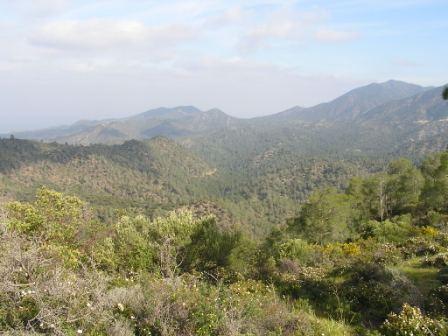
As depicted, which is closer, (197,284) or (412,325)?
(412,325)

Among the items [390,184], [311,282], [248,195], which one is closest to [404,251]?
[311,282]

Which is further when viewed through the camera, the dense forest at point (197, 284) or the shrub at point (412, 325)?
the dense forest at point (197, 284)

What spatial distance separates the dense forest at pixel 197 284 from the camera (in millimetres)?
7082

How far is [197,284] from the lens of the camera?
954 cm

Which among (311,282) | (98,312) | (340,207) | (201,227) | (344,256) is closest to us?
(98,312)

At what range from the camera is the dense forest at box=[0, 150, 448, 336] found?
7.08 metres

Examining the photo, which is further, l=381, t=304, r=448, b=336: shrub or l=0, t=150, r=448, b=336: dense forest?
l=0, t=150, r=448, b=336: dense forest

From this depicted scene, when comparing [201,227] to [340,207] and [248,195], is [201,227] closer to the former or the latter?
[340,207]

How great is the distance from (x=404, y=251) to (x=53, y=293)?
44.3ft

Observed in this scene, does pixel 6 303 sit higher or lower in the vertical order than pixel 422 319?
higher

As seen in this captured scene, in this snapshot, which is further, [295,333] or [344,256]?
[344,256]

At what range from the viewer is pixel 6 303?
7488 millimetres

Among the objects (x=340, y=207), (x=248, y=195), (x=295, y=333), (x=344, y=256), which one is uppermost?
(x=295, y=333)

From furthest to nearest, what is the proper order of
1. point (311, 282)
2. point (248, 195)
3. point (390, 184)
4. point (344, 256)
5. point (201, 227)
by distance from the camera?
point (248, 195) < point (390, 184) < point (201, 227) < point (344, 256) < point (311, 282)
